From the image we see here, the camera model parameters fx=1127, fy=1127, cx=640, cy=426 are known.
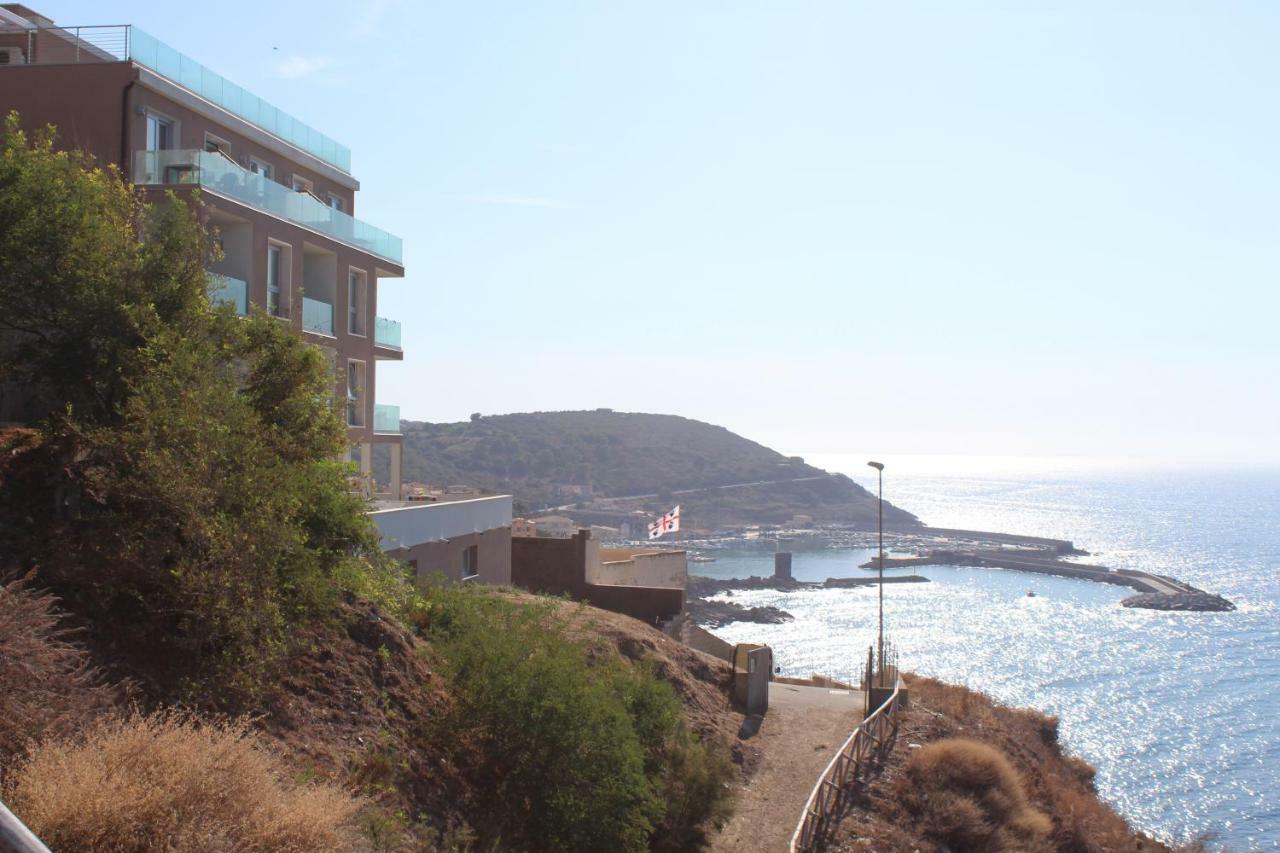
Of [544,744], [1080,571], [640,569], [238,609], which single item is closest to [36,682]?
[238,609]

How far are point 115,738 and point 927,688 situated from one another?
2683 cm

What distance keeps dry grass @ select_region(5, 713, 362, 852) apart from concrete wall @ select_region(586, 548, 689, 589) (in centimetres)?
2551

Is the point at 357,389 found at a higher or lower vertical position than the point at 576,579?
higher

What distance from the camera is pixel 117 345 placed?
14906mm

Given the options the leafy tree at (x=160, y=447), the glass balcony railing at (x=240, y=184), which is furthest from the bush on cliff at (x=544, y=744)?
the glass balcony railing at (x=240, y=184)

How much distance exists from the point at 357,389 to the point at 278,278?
4719 millimetres

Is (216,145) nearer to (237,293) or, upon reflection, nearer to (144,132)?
(144,132)

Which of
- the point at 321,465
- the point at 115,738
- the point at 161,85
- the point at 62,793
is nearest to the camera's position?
the point at 62,793

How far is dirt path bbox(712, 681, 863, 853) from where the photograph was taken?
59.8 feet

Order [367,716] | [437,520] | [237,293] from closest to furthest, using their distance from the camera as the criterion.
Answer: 1. [367,716]
2. [237,293]
3. [437,520]

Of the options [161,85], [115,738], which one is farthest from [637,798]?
[161,85]

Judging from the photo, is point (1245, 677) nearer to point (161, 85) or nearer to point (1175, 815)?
point (1175, 815)

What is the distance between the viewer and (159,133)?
23.8 metres

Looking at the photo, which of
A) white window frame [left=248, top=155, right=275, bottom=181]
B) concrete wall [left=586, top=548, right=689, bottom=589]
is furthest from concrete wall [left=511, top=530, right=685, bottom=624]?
white window frame [left=248, top=155, right=275, bottom=181]
